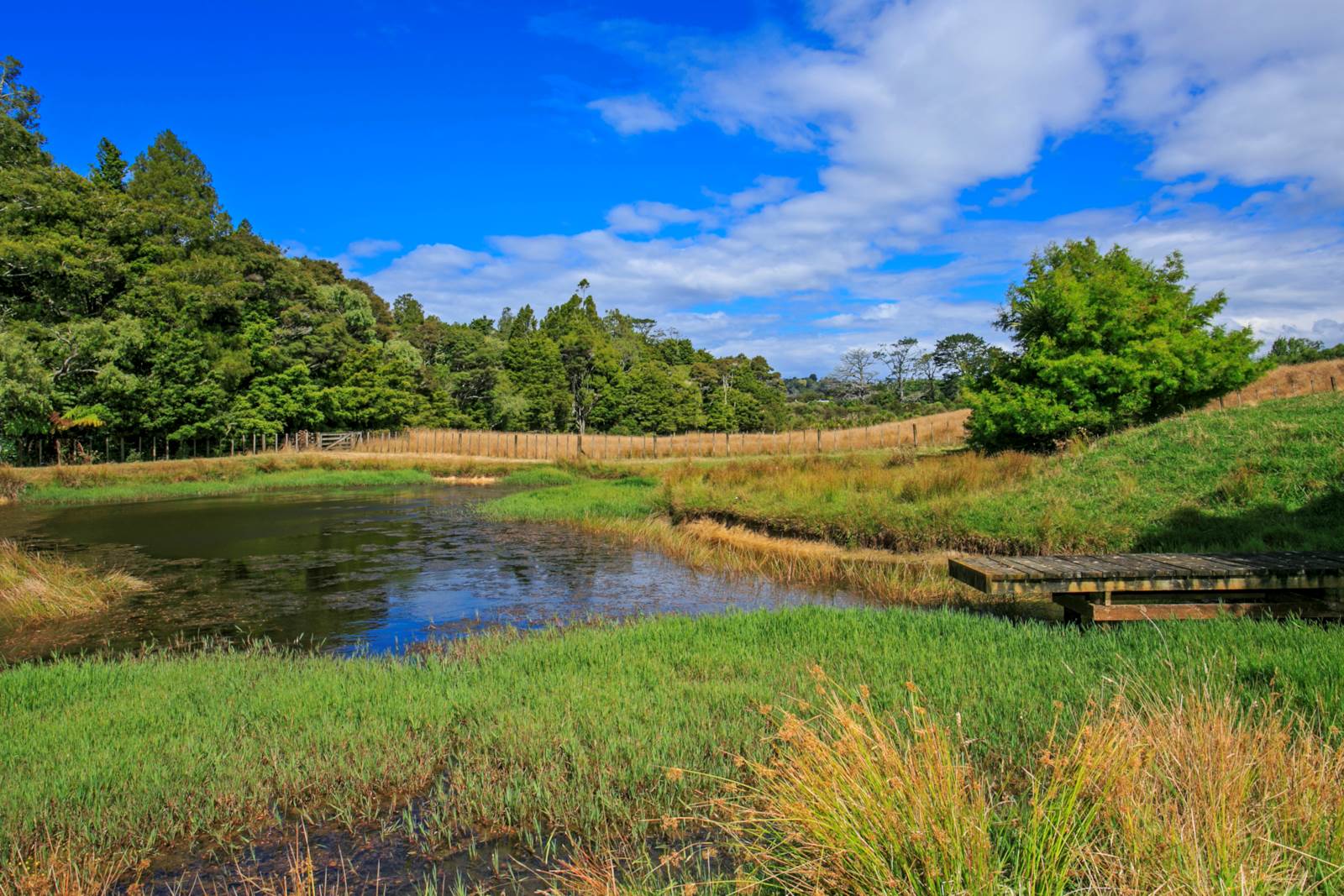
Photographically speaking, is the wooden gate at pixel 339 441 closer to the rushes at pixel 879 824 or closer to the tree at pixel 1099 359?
the tree at pixel 1099 359

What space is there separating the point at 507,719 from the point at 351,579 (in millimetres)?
9931

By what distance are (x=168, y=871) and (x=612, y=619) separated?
21.3ft

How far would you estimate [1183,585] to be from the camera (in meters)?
7.81

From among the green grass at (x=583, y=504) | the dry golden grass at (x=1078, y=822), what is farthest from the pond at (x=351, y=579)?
the dry golden grass at (x=1078, y=822)

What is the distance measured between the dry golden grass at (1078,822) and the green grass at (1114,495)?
9330 millimetres

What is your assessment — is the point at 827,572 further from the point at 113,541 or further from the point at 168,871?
the point at 113,541

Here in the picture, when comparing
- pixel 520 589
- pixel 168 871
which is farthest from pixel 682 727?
pixel 520 589

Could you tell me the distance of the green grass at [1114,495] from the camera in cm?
1209

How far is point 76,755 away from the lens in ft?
16.9

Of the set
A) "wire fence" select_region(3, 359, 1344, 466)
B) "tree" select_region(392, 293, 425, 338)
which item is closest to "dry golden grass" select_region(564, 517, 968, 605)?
"wire fence" select_region(3, 359, 1344, 466)

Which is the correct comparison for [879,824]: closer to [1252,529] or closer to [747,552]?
[1252,529]

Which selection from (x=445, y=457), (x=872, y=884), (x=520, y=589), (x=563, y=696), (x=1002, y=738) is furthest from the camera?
(x=445, y=457)

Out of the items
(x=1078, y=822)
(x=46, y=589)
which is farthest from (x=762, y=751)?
(x=46, y=589)

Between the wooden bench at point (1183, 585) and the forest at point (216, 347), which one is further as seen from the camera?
the forest at point (216, 347)
